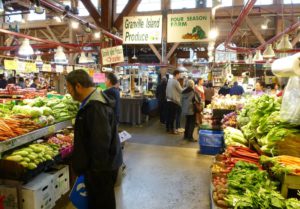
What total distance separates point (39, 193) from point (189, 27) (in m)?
4.67

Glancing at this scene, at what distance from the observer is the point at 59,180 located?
3.69 meters

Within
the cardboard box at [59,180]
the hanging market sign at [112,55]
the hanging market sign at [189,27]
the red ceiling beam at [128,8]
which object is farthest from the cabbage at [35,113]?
the red ceiling beam at [128,8]

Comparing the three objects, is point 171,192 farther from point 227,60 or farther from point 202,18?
point 227,60

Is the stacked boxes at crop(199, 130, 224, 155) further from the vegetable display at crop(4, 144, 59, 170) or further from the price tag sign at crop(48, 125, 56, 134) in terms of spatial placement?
the vegetable display at crop(4, 144, 59, 170)

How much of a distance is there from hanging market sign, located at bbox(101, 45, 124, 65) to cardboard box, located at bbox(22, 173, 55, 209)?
12.0 feet

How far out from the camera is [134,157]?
19.9 ft

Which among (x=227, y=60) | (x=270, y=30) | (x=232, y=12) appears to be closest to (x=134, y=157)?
(x=232, y=12)

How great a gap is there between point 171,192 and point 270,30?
10.8m

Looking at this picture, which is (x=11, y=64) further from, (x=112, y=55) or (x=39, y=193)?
(x=39, y=193)

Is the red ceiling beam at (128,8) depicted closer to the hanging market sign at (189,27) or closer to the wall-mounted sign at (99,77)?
the hanging market sign at (189,27)

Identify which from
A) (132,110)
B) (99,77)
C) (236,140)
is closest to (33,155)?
(236,140)

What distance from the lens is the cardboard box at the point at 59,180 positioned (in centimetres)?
359

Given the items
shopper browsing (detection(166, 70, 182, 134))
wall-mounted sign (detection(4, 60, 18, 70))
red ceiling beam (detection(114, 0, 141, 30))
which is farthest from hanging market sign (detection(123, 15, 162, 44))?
wall-mounted sign (detection(4, 60, 18, 70))

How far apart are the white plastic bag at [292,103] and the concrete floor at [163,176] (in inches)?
75.8
